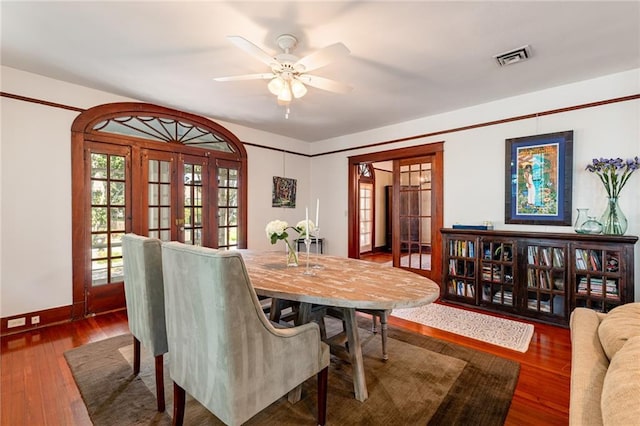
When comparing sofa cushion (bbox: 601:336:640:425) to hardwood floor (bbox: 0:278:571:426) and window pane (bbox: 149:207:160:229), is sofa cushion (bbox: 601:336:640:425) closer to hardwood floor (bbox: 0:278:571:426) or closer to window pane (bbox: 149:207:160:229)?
hardwood floor (bbox: 0:278:571:426)

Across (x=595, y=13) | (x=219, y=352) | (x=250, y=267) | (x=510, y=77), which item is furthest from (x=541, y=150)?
(x=219, y=352)

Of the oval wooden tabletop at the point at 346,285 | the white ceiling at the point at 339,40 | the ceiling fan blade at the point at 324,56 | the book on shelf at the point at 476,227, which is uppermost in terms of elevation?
the white ceiling at the point at 339,40

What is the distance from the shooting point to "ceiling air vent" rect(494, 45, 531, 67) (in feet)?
7.78

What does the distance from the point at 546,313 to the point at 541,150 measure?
176 cm

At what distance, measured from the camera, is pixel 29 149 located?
2.83m

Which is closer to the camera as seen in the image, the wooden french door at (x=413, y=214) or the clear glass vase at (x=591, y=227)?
the clear glass vase at (x=591, y=227)

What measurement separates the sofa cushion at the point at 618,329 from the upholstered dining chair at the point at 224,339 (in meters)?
1.25

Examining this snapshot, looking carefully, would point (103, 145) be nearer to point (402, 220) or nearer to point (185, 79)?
point (185, 79)

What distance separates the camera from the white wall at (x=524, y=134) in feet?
9.15

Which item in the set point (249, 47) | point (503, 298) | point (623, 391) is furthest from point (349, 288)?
point (503, 298)

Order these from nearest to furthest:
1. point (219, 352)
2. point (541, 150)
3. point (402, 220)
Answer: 1. point (219, 352)
2. point (541, 150)
3. point (402, 220)

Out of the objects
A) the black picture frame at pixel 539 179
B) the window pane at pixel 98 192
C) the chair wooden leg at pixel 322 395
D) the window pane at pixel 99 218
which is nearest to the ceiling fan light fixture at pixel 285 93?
the chair wooden leg at pixel 322 395

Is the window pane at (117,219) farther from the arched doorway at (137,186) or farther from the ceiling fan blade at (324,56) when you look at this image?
the ceiling fan blade at (324,56)

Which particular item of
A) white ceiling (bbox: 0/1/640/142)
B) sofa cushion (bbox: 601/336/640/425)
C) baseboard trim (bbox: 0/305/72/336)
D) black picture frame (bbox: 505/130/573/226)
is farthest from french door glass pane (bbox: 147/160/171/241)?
black picture frame (bbox: 505/130/573/226)
